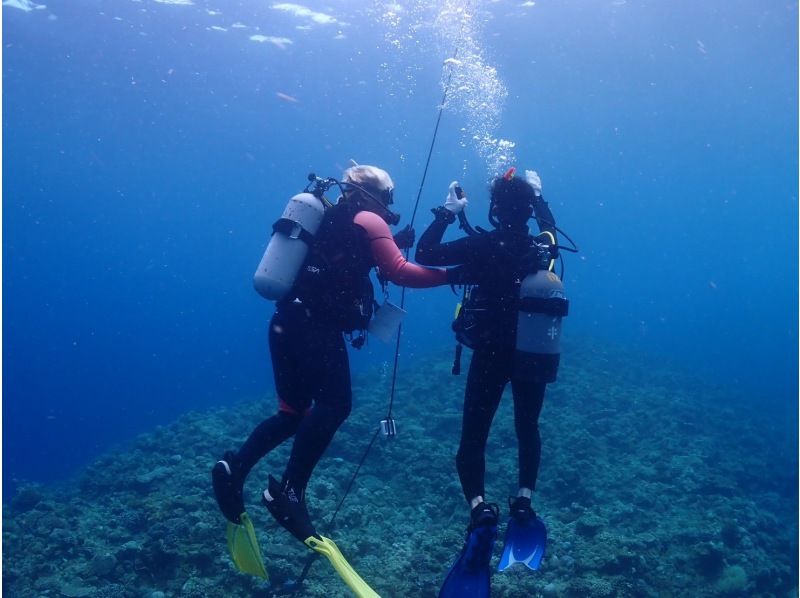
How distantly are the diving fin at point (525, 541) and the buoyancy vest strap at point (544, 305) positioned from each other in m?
1.72

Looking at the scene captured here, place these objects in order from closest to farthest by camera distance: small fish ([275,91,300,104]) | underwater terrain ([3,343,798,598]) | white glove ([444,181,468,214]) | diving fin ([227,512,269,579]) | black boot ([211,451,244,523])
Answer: black boot ([211,451,244,523]) → white glove ([444,181,468,214]) → diving fin ([227,512,269,579]) → underwater terrain ([3,343,798,598]) → small fish ([275,91,300,104])

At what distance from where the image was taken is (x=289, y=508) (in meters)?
3.91

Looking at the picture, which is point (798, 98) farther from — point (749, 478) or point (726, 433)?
point (749, 478)

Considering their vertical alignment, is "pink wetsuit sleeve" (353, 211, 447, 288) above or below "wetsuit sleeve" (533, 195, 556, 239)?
below

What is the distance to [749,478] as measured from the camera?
12.5 m

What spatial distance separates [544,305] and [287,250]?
212 cm

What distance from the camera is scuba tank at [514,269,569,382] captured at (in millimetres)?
3953

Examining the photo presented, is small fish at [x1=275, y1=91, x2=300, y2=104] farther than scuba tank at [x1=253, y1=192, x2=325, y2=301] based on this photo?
Yes

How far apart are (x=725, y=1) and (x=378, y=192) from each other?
26.8 m

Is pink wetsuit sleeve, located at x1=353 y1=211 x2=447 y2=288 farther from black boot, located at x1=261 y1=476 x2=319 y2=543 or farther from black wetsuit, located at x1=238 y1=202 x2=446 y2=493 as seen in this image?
black boot, located at x1=261 y1=476 x2=319 y2=543

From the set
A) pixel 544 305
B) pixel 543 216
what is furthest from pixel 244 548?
pixel 543 216

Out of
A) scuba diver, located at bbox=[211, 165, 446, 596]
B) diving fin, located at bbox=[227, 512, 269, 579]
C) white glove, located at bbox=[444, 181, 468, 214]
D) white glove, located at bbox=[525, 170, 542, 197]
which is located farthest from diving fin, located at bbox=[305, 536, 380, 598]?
white glove, located at bbox=[525, 170, 542, 197]

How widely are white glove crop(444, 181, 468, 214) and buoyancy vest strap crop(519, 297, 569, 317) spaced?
1013 millimetres

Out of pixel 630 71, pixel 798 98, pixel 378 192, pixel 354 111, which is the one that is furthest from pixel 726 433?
pixel 354 111
